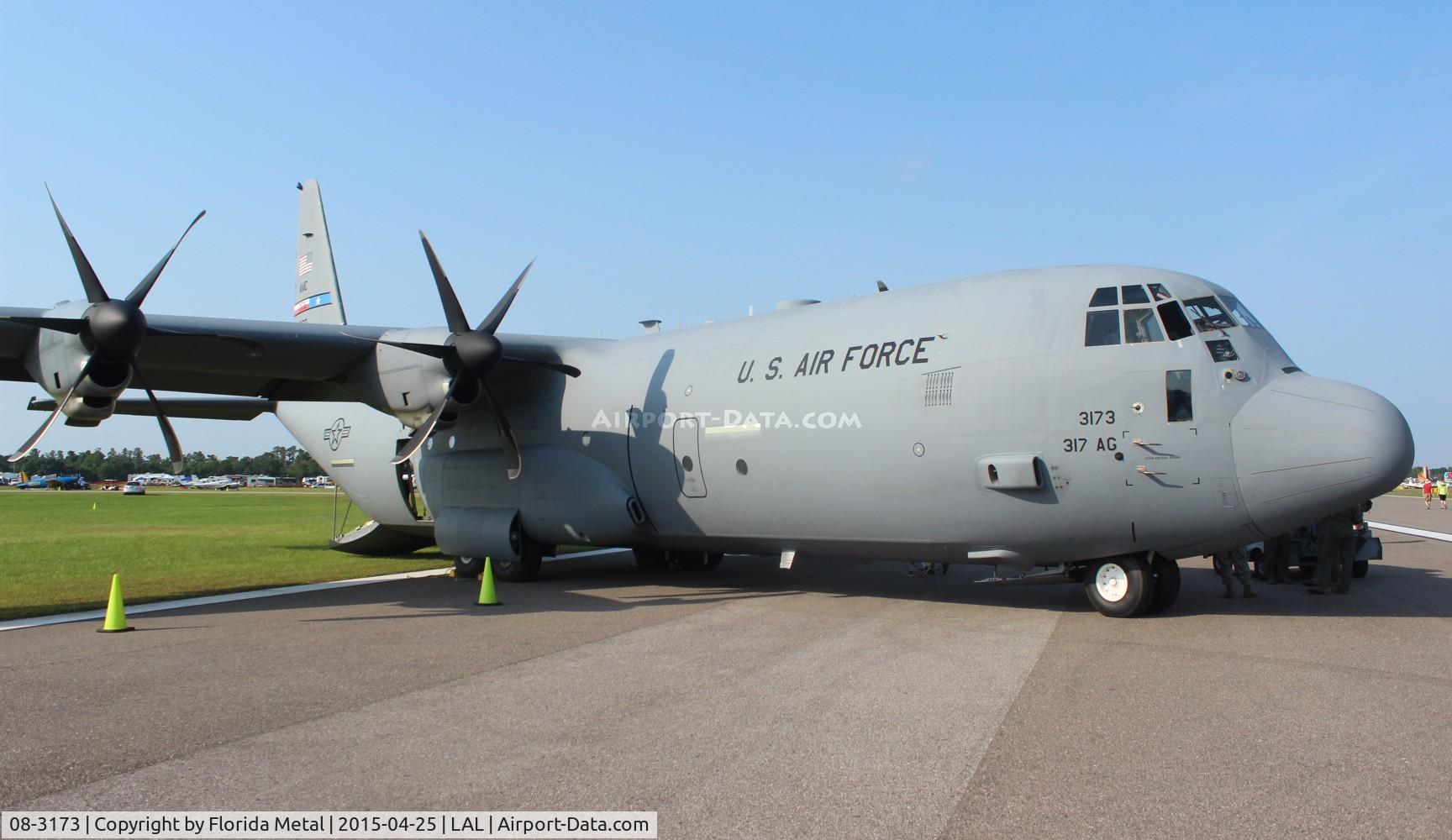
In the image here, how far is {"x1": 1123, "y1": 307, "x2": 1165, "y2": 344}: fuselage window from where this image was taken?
31.6 feet

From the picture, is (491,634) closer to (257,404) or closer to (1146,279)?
(1146,279)

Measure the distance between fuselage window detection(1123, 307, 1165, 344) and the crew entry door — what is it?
550cm

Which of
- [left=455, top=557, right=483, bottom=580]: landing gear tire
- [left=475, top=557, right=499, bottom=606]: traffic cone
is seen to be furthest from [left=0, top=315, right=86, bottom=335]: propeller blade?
[left=455, top=557, right=483, bottom=580]: landing gear tire

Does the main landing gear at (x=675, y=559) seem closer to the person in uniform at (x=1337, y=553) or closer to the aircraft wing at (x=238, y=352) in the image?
the aircraft wing at (x=238, y=352)

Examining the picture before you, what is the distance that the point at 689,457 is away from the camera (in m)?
12.8

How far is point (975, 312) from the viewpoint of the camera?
10.7 metres

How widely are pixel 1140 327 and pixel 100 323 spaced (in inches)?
459

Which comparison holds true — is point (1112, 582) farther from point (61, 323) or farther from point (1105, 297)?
point (61, 323)

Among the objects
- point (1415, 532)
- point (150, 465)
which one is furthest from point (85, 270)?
point (150, 465)

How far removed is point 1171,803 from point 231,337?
1219cm

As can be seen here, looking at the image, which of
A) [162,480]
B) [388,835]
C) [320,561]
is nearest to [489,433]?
[320,561]

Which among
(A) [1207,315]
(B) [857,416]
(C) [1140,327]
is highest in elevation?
(A) [1207,315]

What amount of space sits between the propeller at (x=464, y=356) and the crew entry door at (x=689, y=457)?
2.01m

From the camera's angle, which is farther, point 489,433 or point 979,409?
point 489,433
